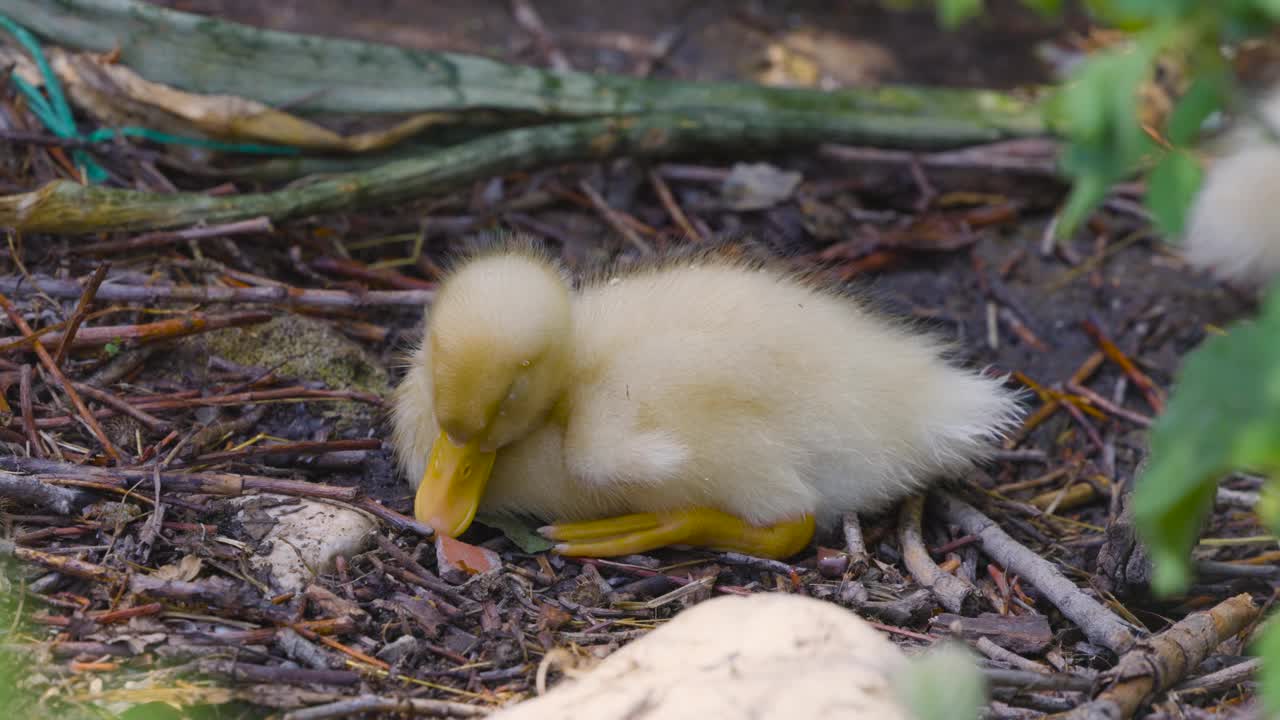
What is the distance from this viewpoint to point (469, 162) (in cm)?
368

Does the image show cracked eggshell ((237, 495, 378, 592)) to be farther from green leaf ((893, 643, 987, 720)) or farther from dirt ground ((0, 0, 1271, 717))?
green leaf ((893, 643, 987, 720))

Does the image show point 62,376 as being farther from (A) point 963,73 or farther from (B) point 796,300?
(A) point 963,73

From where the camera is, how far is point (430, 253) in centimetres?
372

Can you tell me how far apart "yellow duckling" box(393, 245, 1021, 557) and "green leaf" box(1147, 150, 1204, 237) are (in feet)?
4.06

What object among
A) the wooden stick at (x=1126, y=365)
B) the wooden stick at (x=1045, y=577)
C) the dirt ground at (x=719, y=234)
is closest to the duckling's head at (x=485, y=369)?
the dirt ground at (x=719, y=234)

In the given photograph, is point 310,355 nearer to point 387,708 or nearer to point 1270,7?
point 387,708

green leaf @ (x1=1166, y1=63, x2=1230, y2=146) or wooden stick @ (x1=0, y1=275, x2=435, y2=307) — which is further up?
green leaf @ (x1=1166, y1=63, x2=1230, y2=146)

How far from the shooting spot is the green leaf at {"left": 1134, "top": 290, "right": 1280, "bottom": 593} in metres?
1.37

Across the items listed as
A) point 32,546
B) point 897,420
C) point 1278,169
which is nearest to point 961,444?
point 897,420

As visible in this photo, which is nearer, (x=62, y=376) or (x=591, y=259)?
(x=62, y=376)

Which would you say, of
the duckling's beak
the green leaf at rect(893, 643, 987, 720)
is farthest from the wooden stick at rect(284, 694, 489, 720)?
the green leaf at rect(893, 643, 987, 720)

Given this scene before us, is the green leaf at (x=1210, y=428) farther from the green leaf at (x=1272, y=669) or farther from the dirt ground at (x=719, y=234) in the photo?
the dirt ground at (x=719, y=234)

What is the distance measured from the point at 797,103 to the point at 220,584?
2.70 meters

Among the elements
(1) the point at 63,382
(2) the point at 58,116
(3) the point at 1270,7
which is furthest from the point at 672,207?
(3) the point at 1270,7
